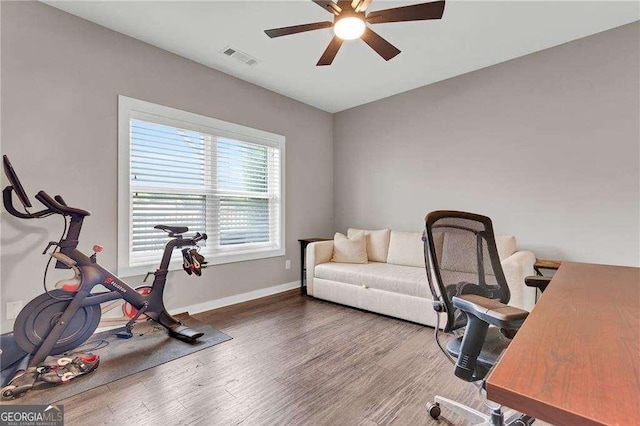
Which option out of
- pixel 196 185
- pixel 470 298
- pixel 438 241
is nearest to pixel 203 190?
pixel 196 185

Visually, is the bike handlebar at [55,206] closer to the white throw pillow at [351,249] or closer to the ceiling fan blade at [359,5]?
the ceiling fan blade at [359,5]

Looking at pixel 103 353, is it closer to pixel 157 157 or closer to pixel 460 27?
pixel 157 157

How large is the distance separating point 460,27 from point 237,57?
2.27m

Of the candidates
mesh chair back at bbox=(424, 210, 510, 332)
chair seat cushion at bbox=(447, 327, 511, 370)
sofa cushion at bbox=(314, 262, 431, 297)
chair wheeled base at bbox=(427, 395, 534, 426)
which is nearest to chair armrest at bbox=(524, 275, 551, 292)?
mesh chair back at bbox=(424, 210, 510, 332)

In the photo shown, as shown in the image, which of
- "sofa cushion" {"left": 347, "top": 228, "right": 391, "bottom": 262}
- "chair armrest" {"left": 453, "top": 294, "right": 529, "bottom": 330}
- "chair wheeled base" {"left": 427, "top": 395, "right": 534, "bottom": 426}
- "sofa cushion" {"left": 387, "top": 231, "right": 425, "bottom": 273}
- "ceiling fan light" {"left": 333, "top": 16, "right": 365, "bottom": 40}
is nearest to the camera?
"chair armrest" {"left": 453, "top": 294, "right": 529, "bottom": 330}

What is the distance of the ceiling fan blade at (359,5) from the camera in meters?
1.82

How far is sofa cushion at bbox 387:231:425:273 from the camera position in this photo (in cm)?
372

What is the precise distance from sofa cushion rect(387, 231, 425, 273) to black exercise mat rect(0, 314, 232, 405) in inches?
88.6

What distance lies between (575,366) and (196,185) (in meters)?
3.44

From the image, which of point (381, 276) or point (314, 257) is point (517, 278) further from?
point (314, 257)

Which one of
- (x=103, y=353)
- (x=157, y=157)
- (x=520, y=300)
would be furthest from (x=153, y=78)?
(x=520, y=300)

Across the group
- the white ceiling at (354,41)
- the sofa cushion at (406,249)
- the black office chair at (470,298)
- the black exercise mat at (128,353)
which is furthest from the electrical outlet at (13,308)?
the sofa cushion at (406,249)

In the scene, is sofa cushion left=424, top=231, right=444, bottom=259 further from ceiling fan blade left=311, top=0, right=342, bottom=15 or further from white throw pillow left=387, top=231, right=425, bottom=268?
white throw pillow left=387, top=231, right=425, bottom=268

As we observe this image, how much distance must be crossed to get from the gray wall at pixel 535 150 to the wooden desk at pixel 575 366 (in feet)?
7.51
